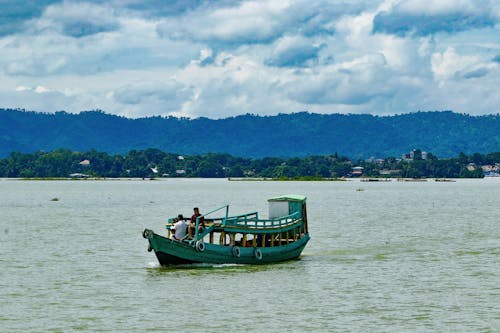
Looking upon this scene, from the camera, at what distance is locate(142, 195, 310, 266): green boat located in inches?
1962

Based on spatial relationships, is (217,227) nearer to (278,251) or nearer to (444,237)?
(278,251)

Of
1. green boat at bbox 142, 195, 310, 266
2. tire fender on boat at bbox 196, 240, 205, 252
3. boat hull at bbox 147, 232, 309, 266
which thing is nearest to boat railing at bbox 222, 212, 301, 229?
green boat at bbox 142, 195, 310, 266

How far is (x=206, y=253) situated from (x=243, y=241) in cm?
386

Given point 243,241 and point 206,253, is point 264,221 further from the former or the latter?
point 206,253

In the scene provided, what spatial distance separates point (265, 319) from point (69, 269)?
68.9 feet

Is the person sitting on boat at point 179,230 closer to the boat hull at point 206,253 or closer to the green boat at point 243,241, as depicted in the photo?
the green boat at point 243,241

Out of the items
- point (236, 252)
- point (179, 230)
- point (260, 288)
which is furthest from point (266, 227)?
point (260, 288)

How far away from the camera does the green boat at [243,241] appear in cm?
4984

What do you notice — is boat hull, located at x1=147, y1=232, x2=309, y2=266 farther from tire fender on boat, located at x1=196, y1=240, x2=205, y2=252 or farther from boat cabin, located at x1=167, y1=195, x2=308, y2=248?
boat cabin, located at x1=167, y1=195, x2=308, y2=248

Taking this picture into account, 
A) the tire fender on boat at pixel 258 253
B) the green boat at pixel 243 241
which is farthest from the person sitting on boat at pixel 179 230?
the tire fender on boat at pixel 258 253

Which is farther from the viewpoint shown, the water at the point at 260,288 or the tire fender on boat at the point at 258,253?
the tire fender on boat at the point at 258,253

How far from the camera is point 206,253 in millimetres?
50688

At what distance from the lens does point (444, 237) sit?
269 ft

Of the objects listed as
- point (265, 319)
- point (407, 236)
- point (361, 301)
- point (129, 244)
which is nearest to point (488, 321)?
point (361, 301)
